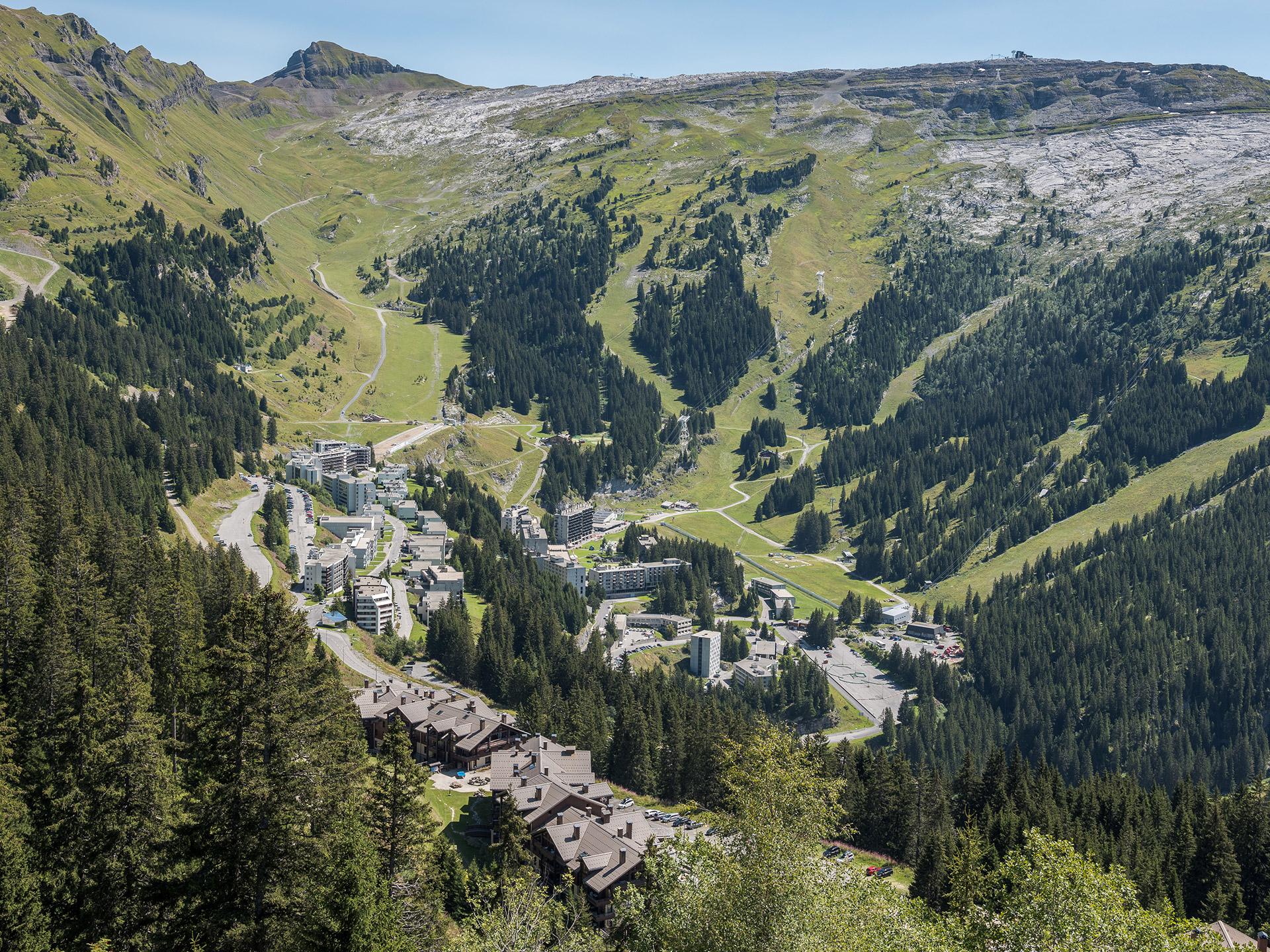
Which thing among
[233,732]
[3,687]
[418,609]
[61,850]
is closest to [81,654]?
[3,687]

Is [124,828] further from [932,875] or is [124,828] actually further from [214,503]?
[214,503]

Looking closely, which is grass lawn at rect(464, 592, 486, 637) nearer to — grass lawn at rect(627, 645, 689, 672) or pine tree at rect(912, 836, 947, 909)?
grass lawn at rect(627, 645, 689, 672)

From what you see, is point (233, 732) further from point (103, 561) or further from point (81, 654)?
point (103, 561)

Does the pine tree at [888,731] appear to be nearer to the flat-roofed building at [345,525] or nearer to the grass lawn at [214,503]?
the flat-roofed building at [345,525]

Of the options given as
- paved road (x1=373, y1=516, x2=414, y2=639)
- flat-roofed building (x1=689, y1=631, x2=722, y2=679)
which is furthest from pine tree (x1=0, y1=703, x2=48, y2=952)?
flat-roofed building (x1=689, y1=631, x2=722, y2=679)

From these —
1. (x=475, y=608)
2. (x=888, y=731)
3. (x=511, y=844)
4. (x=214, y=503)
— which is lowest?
(x=888, y=731)

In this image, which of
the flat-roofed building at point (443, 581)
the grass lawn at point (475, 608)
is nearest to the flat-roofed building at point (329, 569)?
the flat-roofed building at point (443, 581)

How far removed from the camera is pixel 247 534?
164 meters

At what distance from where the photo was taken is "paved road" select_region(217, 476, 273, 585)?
5846 inches

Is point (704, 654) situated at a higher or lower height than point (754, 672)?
higher

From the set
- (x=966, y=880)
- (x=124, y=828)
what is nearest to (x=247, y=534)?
(x=124, y=828)

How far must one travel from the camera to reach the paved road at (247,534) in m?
148

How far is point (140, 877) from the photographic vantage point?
4803cm

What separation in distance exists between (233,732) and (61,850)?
15970 millimetres
